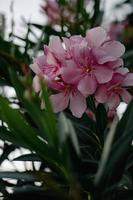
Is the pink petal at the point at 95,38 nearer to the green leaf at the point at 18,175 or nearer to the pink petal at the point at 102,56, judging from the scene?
the pink petal at the point at 102,56

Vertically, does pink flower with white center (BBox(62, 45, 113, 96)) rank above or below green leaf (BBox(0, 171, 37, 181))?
above

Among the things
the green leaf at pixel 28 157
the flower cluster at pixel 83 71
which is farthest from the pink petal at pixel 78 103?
the green leaf at pixel 28 157

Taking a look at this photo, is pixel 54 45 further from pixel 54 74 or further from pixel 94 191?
pixel 94 191

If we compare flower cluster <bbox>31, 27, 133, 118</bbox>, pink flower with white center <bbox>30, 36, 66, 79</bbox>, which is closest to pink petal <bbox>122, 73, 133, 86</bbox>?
flower cluster <bbox>31, 27, 133, 118</bbox>

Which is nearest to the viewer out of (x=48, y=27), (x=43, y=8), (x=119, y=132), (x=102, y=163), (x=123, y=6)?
(x=102, y=163)

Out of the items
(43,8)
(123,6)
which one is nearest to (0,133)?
(43,8)

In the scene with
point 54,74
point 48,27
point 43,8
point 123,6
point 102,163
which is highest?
point 123,6

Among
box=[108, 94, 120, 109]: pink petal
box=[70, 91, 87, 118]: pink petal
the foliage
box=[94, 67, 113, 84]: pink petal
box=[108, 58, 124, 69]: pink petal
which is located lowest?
the foliage

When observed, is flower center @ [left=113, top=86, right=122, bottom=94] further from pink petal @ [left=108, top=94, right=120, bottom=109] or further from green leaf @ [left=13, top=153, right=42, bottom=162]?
green leaf @ [left=13, top=153, right=42, bottom=162]

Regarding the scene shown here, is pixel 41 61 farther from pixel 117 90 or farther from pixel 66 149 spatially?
pixel 66 149
